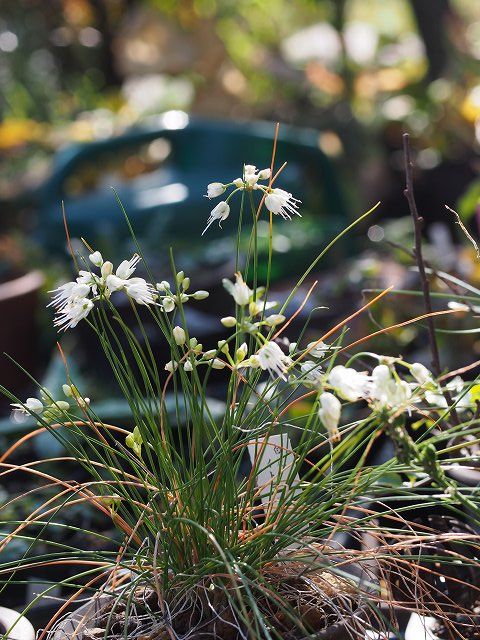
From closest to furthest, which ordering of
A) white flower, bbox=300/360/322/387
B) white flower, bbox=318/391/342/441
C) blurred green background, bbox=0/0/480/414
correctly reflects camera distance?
white flower, bbox=318/391/342/441, white flower, bbox=300/360/322/387, blurred green background, bbox=0/0/480/414

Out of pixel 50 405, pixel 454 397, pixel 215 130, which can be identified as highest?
pixel 50 405

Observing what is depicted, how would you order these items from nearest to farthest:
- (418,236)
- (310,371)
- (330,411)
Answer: (330,411) < (310,371) < (418,236)

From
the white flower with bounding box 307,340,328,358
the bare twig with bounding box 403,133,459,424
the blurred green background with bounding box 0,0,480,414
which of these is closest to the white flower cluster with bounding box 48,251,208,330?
the white flower with bounding box 307,340,328,358

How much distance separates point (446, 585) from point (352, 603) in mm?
178

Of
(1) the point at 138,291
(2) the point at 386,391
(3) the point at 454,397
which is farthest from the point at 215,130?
(2) the point at 386,391

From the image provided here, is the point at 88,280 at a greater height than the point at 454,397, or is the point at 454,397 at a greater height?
the point at 88,280

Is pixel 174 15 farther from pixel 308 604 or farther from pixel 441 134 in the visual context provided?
pixel 308 604

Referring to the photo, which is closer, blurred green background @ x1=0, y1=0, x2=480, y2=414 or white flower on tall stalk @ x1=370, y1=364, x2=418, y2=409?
white flower on tall stalk @ x1=370, y1=364, x2=418, y2=409

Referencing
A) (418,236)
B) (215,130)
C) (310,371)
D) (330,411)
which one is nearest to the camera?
(330,411)

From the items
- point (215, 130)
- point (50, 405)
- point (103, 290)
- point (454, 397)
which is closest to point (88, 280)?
point (103, 290)

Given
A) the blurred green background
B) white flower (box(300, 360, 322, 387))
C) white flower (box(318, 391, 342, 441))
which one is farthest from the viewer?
the blurred green background

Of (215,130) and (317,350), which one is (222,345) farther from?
(215,130)

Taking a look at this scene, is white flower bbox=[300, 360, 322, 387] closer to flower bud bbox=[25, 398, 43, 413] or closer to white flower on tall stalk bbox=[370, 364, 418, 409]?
white flower on tall stalk bbox=[370, 364, 418, 409]

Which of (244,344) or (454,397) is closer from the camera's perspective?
(244,344)
